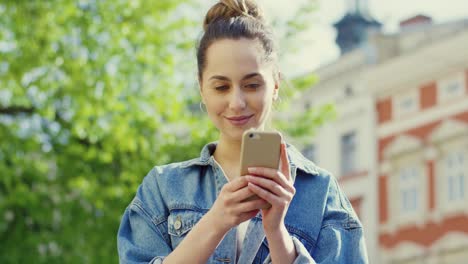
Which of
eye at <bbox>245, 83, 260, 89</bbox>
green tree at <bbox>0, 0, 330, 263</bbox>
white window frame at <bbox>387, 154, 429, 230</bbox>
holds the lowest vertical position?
eye at <bbox>245, 83, 260, 89</bbox>

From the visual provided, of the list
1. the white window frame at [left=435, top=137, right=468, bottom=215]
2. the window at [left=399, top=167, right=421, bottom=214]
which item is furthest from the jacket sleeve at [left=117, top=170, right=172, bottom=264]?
the window at [left=399, top=167, right=421, bottom=214]

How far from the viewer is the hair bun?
3031mm

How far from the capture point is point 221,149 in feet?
9.95

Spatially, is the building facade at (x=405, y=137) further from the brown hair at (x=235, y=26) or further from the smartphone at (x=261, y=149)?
the smartphone at (x=261, y=149)

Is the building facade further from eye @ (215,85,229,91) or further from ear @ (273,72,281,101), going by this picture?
eye @ (215,85,229,91)

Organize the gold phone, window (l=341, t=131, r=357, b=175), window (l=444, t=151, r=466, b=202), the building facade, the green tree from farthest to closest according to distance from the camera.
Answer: window (l=341, t=131, r=357, b=175), the building facade, window (l=444, t=151, r=466, b=202), the green tree, the gold phone

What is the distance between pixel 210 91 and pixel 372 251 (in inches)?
1016

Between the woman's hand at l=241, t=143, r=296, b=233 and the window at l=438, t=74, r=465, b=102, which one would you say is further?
the window at l=438, t=74, r=465, b=102

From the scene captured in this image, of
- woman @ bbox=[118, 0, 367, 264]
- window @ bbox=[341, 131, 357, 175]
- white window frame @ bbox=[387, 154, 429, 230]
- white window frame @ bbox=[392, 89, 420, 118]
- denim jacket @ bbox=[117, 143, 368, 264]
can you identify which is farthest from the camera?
window @ bbox=[341, 131, 357, 175]

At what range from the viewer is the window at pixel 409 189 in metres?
26.3

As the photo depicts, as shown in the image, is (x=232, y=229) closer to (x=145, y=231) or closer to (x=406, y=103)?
(x=145, y=231)

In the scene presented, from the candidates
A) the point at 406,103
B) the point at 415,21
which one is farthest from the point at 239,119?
the point at 415,21

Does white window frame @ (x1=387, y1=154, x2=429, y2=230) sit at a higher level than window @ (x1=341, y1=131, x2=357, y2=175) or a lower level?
lower

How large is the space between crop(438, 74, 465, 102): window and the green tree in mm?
11357
